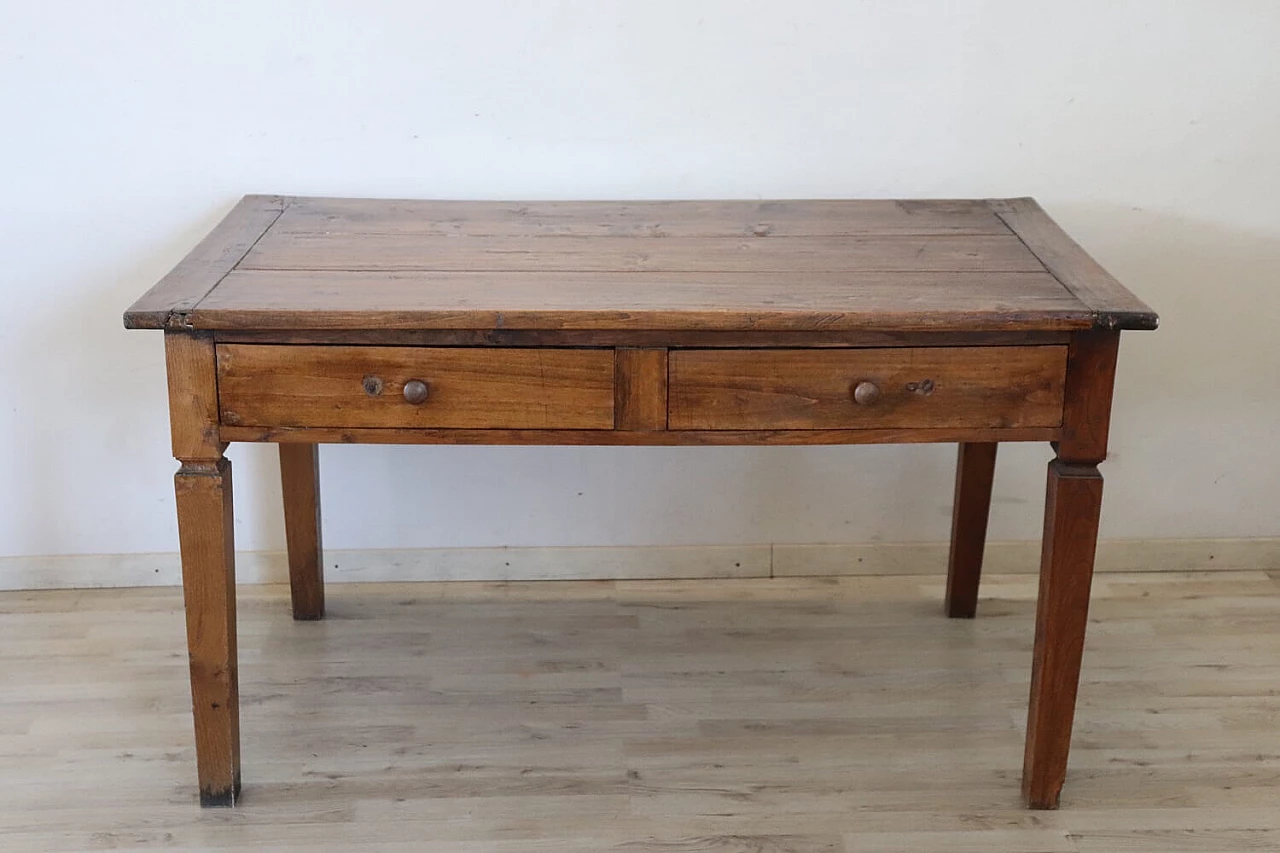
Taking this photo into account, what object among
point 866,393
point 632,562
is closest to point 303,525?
Answer: point 632,562

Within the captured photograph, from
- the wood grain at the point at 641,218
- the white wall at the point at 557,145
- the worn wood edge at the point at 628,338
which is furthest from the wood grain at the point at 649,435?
the white wall at the point at 557,145

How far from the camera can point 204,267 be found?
188cm

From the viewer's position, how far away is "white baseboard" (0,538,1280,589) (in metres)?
2.54

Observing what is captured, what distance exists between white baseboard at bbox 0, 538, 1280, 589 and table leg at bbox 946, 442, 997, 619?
0.16 m

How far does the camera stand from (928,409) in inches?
69.8

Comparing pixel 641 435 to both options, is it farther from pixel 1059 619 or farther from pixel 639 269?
pixel 1059 619

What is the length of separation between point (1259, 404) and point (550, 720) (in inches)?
57.0

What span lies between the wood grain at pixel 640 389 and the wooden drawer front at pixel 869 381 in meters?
0.02

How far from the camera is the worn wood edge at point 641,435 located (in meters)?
1.77

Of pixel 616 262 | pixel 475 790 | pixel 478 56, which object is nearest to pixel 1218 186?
pixel 616 262

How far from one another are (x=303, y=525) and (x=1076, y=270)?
1339mm

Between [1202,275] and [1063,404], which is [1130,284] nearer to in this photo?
[1202,275]

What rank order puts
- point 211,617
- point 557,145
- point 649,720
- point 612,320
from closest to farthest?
1. point 612,320
2. point 211,617
3. point 649,720
4. point 557,145

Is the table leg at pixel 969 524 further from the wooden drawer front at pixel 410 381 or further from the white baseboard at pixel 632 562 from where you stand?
the wooden drawer front at pixel 410 381
